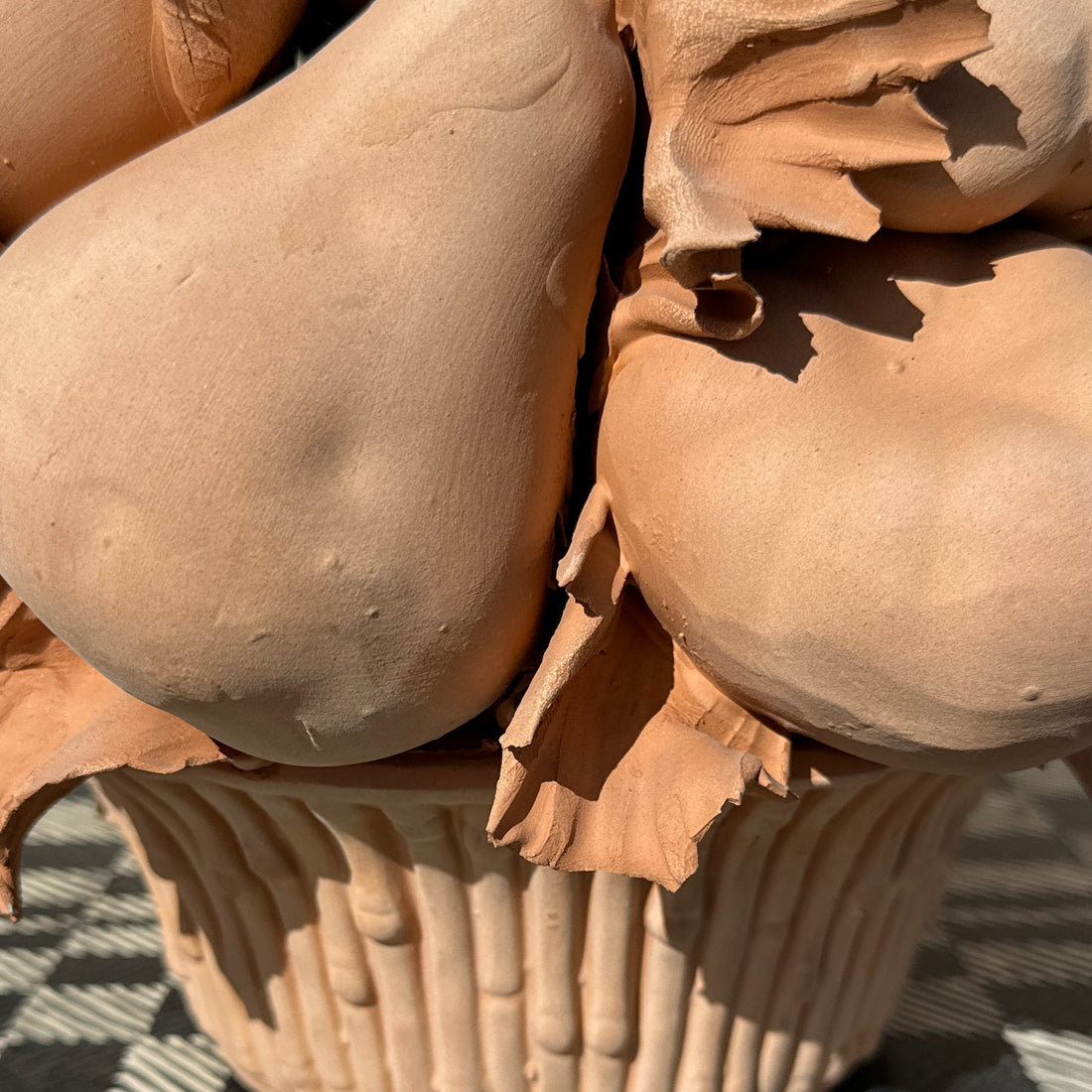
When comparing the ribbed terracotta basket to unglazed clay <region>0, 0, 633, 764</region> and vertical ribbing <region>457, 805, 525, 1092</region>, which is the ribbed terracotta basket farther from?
unglazed clay <region>0, 0, 633, 764</region>

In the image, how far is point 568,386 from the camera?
457mm

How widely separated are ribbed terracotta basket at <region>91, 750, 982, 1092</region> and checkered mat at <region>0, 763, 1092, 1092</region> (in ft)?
0.56

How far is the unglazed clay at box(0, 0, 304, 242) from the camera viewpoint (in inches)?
18.2

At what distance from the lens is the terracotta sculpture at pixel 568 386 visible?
1.31 ft

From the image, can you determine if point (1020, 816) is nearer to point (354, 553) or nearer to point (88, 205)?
point (354, 553)

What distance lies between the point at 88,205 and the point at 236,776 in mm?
284

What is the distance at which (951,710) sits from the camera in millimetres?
418

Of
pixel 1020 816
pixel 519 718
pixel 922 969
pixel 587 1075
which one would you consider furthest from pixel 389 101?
pixel 1020 816

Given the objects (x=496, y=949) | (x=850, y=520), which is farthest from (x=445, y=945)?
(x=850, y=520)

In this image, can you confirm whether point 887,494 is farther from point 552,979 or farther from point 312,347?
point 552,979

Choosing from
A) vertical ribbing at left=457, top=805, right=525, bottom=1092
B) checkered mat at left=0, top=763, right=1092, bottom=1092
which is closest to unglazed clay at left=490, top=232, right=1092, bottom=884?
vertical ribbing at left=457, top=805, right=525, bottom=1092

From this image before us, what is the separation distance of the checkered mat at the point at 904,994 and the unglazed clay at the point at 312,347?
57cm

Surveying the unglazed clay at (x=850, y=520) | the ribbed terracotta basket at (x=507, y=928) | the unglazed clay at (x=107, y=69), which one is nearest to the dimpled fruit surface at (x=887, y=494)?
the unglazed clay at (x=850, y=520)

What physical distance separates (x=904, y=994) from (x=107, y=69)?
36.5 inches
